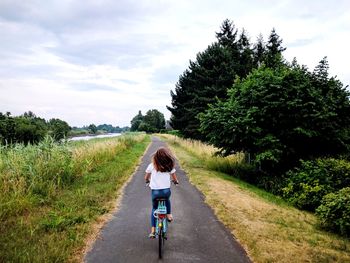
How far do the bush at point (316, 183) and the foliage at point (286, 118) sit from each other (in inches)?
59.6

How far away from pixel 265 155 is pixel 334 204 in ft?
16.9

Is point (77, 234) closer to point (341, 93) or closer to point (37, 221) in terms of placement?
point (37, 221)

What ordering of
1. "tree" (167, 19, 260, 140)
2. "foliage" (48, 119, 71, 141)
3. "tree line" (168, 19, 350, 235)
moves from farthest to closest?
1. "tree" (167, 19, 260, 140)
2. "foliage" (48, 119, 71, 141)
3. "tree line" (168, 19, 350, 235)

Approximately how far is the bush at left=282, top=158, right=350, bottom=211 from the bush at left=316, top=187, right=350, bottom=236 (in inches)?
72.9

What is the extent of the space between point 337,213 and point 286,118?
6.55 metres

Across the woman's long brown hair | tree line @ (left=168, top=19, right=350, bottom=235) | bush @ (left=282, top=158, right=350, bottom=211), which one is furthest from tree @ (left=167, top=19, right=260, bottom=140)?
the woman's long brown hair

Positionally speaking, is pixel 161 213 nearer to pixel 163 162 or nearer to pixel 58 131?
pixel 163 162

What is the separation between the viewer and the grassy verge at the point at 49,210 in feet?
16.9

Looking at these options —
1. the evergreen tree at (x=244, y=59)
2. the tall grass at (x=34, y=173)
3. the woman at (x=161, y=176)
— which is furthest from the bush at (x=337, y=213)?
the evergreen tree at (x=244, y=59)

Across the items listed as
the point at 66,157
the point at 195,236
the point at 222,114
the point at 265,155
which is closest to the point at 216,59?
the point at 222,114

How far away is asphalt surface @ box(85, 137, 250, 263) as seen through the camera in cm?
522

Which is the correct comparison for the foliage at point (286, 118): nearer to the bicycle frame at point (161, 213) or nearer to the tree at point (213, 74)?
the bicycle frame at point (161, 213)

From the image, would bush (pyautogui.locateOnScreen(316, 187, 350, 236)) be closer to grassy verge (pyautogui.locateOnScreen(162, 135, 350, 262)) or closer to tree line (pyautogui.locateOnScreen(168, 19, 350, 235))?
grassy verge (pyautogui.locateOnScreen(162, 135, 350, 262))

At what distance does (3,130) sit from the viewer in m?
53.5
